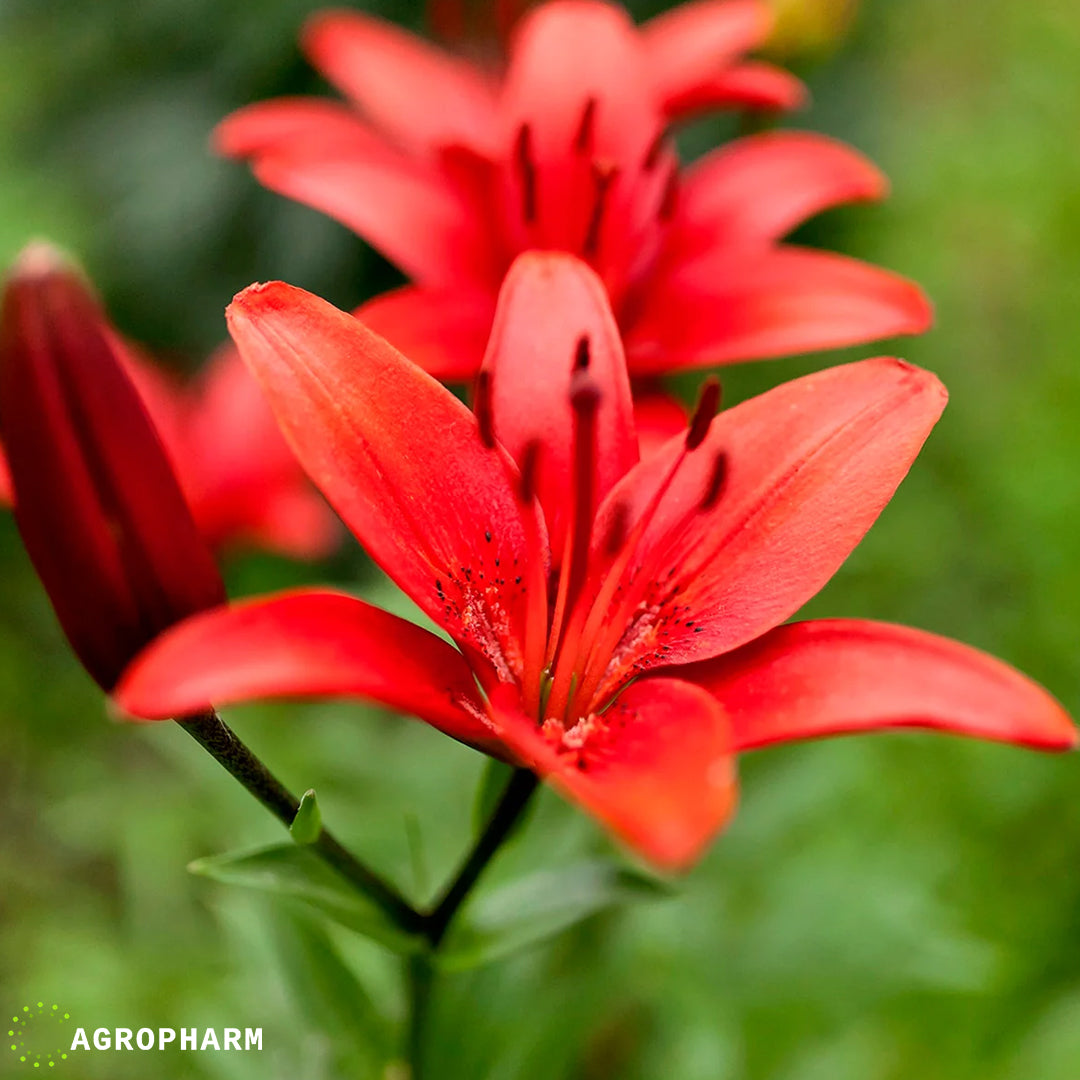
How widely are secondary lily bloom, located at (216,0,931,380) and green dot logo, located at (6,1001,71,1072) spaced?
1007 mm

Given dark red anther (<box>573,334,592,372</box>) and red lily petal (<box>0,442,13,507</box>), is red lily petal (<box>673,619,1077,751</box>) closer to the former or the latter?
dark red anther (<box>573,334,592,372</box>)

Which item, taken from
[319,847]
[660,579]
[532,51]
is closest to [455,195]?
[532,51]

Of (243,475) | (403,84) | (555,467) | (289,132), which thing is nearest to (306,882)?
(555,467)

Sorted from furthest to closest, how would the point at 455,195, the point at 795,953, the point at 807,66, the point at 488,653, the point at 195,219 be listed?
the point at 195,219 → the point at 807,66 → the point at 795,953 → the point at 455,195 → the point at 488,653

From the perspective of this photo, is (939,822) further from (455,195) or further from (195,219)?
(195,219)

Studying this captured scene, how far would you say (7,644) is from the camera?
7.07ft

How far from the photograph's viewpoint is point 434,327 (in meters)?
0.90

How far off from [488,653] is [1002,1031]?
45.4 inches

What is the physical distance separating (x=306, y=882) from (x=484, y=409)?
0.30m

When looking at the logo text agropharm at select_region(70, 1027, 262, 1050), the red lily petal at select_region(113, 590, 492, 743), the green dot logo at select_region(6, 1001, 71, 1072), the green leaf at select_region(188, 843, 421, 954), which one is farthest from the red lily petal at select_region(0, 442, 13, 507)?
the green dot logo at select_region(6, 1001, 71, 1072)

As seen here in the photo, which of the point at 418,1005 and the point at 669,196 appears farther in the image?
the point at 669,196

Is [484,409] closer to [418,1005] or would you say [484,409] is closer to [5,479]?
[5,479]

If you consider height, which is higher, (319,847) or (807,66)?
(807,66)

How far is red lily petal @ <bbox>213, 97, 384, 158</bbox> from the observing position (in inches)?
38.9
